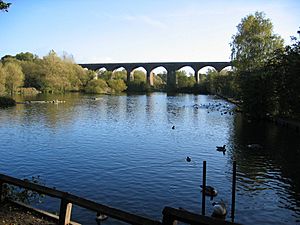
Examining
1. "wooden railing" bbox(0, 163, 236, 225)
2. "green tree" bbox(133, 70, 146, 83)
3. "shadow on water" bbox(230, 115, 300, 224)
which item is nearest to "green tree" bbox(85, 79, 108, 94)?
"green tree" bbox(133, 70, 146, 83)

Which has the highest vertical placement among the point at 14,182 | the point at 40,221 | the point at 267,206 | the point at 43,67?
the point at 43,67

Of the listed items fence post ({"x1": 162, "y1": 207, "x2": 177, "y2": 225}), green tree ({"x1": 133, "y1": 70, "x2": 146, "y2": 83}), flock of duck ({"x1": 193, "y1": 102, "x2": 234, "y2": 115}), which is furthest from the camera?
green tree ({"x1": 133, "y1": 70, "x2": 146, "y2": 83})

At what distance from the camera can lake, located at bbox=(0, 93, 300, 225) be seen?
1248cm

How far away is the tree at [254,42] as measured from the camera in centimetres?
4206

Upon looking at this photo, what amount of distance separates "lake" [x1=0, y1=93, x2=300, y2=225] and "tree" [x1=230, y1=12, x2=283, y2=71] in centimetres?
1394

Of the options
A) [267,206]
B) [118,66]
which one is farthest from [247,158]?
[118,66]

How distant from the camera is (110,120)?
36.8 m

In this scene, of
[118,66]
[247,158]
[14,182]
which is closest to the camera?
[14,182]

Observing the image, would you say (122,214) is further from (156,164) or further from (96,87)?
(96,87)

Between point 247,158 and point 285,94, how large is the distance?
13707 millimetres

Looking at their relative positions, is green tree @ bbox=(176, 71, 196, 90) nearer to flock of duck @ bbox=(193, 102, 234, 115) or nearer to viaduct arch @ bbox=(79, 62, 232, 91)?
viaduct arch @ bbox=(79, 62, 232, 91)

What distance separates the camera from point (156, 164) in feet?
58.8

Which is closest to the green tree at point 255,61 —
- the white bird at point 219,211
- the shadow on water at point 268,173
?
the shadow on water at point 268,173

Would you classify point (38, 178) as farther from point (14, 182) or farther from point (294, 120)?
point (294, 120)
